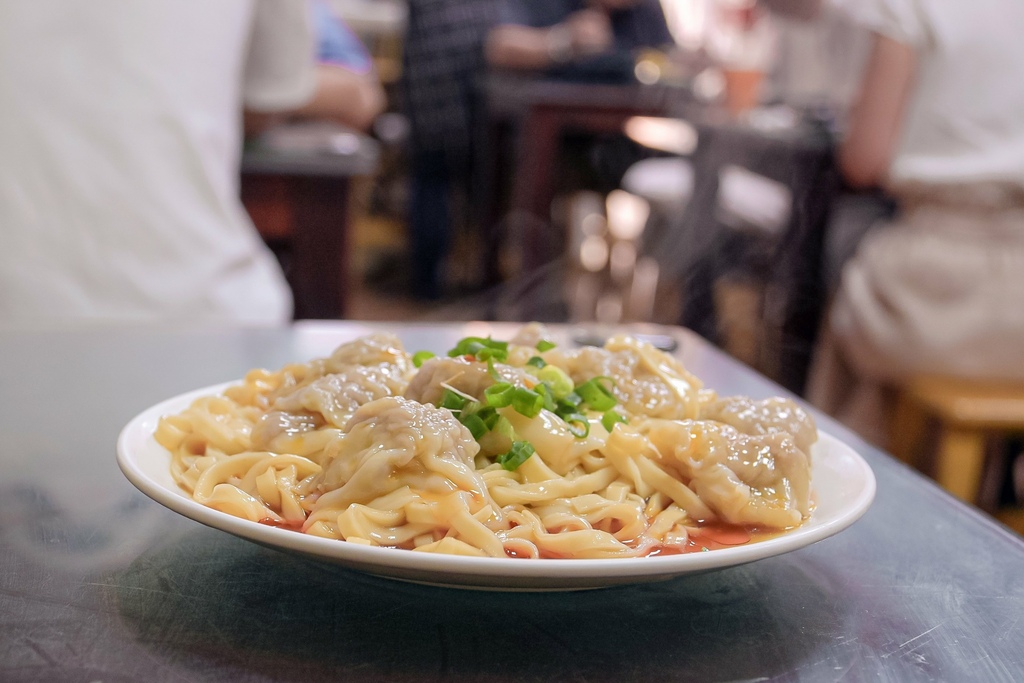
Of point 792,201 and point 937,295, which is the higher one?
point 792,201

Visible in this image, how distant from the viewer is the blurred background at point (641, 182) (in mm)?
1471

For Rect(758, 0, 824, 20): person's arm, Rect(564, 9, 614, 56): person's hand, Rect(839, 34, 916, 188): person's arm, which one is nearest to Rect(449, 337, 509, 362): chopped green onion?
Rect(839, 34, 916, 188): person's arm

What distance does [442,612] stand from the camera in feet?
1.92

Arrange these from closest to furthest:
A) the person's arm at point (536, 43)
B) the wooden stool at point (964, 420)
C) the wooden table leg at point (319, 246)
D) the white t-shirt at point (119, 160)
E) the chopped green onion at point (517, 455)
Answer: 1. the chopped green onion at point (517, 455)
2. the white t-shirt at point (119, 160)
3. the wooden stool at point (964, 420)
4. the wooden table leg at point (319, 246)
5. the person's arm at point (536, 43)

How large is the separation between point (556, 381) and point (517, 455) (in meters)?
0.12

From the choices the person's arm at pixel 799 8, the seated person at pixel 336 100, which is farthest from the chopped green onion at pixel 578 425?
the person's arm at pixel 799 8

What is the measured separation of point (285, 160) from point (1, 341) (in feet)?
3.01

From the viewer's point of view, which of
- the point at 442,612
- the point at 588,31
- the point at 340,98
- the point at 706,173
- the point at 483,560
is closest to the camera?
the point at 483,560

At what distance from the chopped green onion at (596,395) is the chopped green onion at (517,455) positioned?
4.6 inches

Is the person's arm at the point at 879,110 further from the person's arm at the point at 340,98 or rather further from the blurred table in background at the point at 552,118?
the blurred table in background at the point at 552,118

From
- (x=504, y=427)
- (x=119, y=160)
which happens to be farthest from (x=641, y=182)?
(x=504, y=427)

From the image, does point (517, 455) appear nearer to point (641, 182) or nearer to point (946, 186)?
point (946, 186)

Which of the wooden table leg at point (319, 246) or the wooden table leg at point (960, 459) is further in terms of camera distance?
the wooden table leg at point (319, 246)

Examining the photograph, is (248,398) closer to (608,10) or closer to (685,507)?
(685,507)
